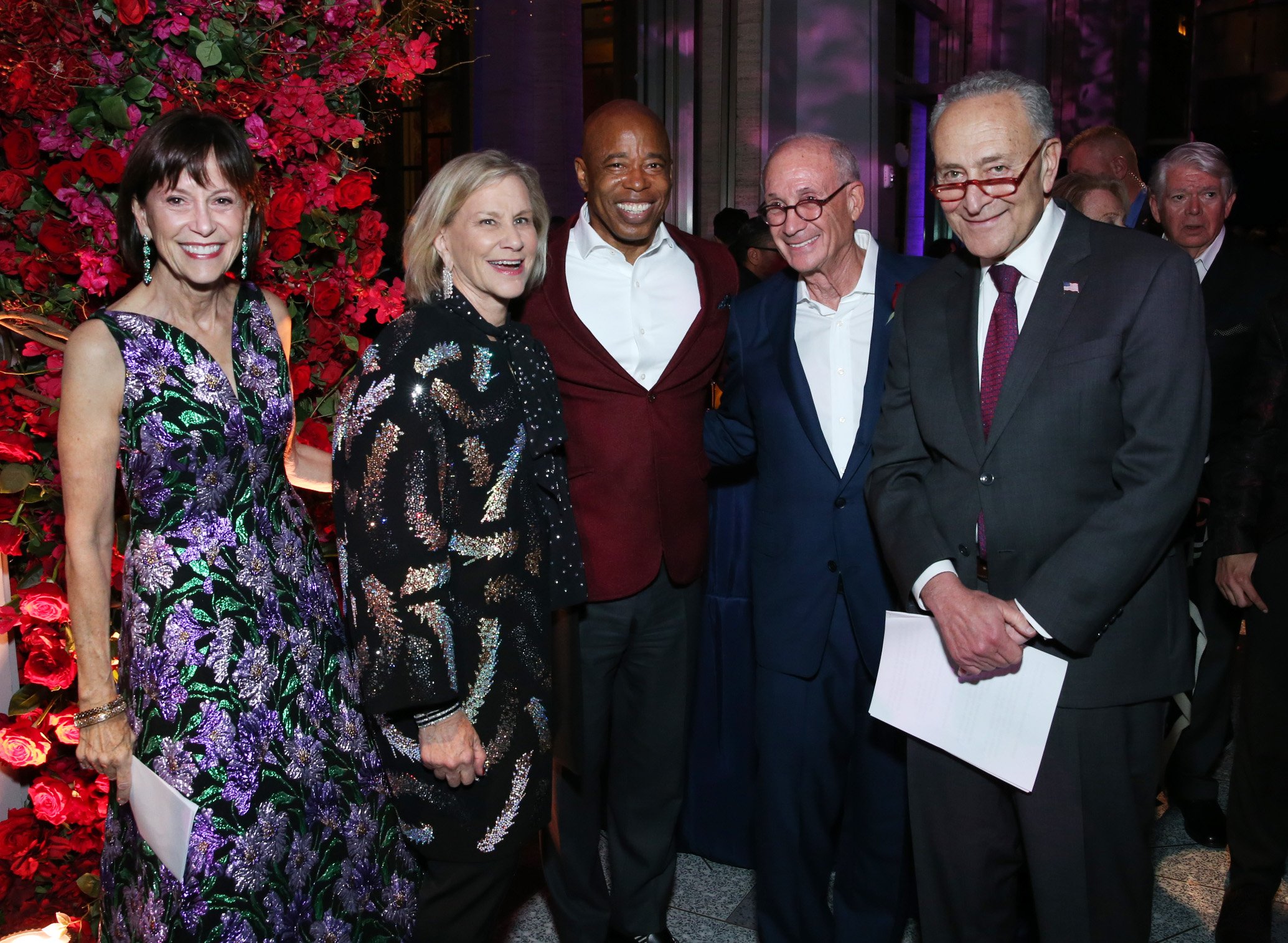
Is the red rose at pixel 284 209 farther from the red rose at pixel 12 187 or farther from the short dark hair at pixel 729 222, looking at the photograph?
the short dark hair at pixel 729 222

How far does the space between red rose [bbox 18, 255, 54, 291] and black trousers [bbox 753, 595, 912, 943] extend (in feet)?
5.59

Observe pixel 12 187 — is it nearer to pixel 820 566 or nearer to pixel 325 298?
pixel 325 298

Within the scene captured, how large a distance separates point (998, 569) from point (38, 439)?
1.89m

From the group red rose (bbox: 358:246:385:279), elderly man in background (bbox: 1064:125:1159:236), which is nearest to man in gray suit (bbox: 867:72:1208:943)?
red rose (bbox: 358:246:385:279)

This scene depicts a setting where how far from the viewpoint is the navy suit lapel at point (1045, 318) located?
1739 mm

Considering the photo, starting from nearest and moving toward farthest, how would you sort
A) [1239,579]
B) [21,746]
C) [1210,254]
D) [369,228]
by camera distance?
[21,746], [369,228], [1239,579], [1210,254]

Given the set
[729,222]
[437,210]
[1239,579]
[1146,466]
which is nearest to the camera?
[1146,466]

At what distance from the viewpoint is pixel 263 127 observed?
6.97 feet

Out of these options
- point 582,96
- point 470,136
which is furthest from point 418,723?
point 582,96

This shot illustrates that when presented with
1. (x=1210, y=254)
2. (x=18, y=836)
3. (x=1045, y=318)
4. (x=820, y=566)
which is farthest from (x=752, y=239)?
(x=18, y=836)

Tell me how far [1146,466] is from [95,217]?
1970mm

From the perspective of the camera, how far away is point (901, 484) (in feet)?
6.52

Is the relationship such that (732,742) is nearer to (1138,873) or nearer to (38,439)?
(1138,873)

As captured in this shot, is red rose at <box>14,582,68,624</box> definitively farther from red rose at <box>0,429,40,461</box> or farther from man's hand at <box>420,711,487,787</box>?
man's hand at <box>420,711,487,787</box>
